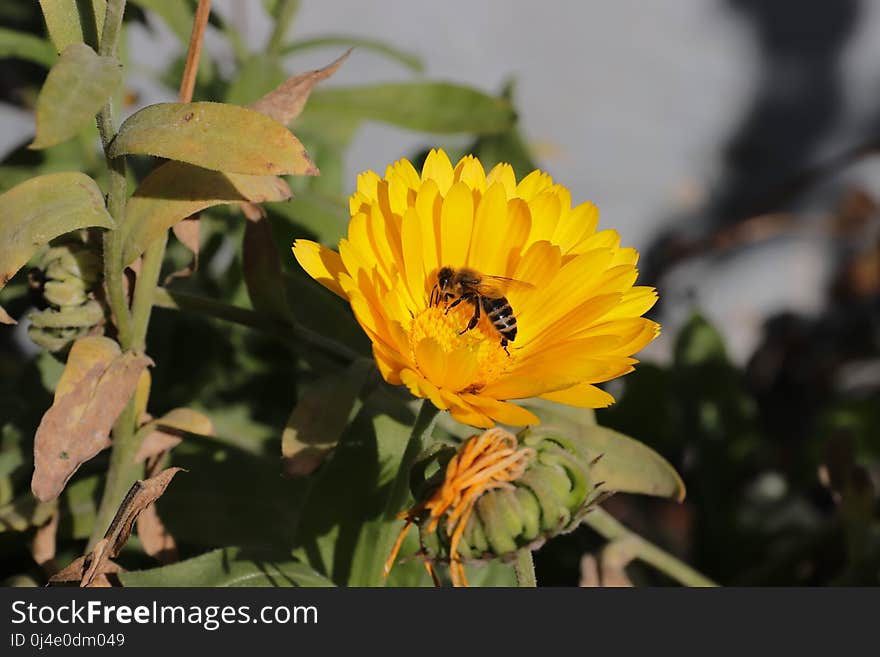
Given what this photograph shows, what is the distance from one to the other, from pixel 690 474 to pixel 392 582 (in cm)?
79

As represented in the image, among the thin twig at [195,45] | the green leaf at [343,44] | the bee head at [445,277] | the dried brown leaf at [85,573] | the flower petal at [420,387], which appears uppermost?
the green leaf at [343,44]

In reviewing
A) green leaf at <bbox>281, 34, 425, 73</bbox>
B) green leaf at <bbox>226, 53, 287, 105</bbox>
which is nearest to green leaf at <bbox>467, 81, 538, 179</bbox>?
green leaf at <bbox>281, 34, 425, 73</bbox>

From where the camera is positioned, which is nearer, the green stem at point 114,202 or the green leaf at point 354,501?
the green stem at point 114,202

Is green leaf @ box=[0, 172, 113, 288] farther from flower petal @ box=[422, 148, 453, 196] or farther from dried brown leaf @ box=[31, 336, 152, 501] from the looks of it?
flower petal @ box=[422, 148, 453, 196]

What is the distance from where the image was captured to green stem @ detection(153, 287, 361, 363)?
1.04m

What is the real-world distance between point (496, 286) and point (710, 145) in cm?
137

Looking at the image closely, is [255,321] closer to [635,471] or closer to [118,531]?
[118,531]

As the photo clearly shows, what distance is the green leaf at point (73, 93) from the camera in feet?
2.24

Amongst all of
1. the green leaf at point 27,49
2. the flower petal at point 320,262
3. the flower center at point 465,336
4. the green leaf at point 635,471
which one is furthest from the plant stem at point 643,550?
the green leaf at point 27,49

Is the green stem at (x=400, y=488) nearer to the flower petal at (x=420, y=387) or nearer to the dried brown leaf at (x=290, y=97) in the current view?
the flower petal at (x=420, y=387)

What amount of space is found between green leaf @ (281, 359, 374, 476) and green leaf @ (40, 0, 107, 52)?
15.3 inches

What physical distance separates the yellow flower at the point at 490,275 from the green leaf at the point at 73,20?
9.8 inches
